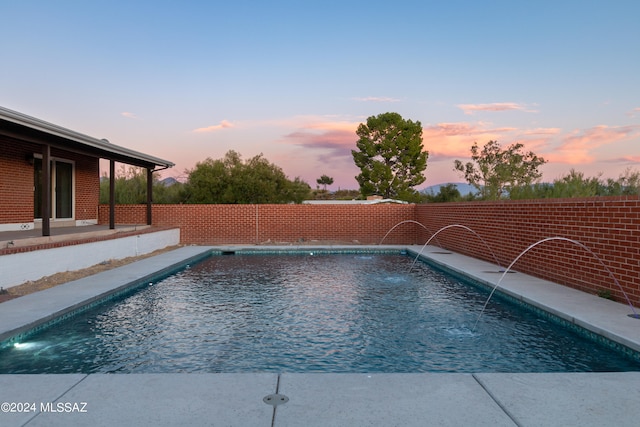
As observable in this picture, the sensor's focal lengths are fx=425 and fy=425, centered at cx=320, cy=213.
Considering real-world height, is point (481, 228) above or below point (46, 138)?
below

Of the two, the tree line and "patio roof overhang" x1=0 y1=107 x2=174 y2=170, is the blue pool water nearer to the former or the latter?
"patio roof overhang" x1=0 y1=107 x2=174 y2=170

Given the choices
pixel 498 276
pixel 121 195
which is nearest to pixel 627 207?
pixel 498 276

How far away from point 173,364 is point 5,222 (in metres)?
9.76

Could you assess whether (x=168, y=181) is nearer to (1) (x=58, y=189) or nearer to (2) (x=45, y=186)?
(1) (x=58, y=189)

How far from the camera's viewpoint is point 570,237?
24.7 ft

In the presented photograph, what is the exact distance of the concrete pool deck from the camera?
2.79 m

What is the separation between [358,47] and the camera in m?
17.5

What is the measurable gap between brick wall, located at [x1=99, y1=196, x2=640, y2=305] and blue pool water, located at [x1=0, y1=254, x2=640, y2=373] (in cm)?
152
